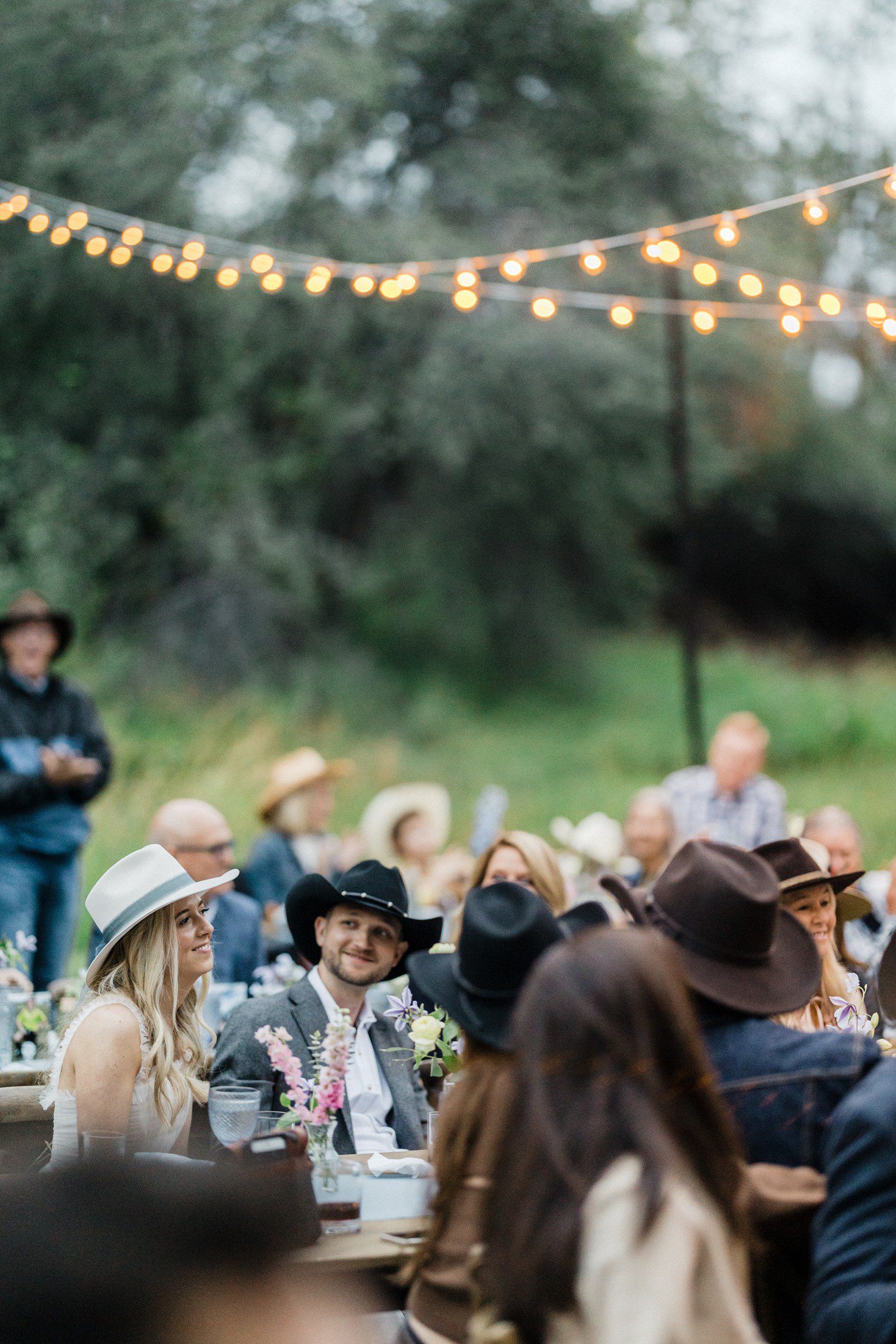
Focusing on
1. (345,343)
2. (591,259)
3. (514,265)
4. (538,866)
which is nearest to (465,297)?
(514,265)

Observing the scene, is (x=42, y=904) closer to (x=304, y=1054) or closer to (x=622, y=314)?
(x=304, y=1054)

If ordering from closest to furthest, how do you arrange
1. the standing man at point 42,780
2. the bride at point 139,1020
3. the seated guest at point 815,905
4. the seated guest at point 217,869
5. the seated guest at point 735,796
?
the bride at point 139,1020, the seated guest at point 815,905, the seated guest at point 217,869, the standing man at point 42,780, the seated guest at point 735,796

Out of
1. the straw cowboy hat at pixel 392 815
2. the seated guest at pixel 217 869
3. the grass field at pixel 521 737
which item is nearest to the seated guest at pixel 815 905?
the seated guest at pixel 217 869

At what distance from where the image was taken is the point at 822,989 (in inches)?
129

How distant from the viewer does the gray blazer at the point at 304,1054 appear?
3.10 metres

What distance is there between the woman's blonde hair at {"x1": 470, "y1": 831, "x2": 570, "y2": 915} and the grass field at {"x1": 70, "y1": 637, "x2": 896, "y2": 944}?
650 cm

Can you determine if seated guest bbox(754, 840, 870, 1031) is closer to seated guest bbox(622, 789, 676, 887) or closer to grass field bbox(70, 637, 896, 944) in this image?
seated guest bbox(622, 789, 676, 887)

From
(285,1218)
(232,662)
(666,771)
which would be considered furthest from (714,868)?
(666,771)

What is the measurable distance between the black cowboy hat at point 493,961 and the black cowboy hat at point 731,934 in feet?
0.69

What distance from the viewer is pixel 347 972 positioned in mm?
3350

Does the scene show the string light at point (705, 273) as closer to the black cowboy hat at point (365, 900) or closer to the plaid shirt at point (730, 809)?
the black cowboy hat at point (365, 900)

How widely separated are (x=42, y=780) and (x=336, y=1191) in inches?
136

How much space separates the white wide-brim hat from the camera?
2.81 m

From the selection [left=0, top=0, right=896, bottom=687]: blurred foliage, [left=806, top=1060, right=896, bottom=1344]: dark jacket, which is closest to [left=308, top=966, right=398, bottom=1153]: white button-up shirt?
[left=806, top=1060, right=896, bottom=1344]: dark jacket
